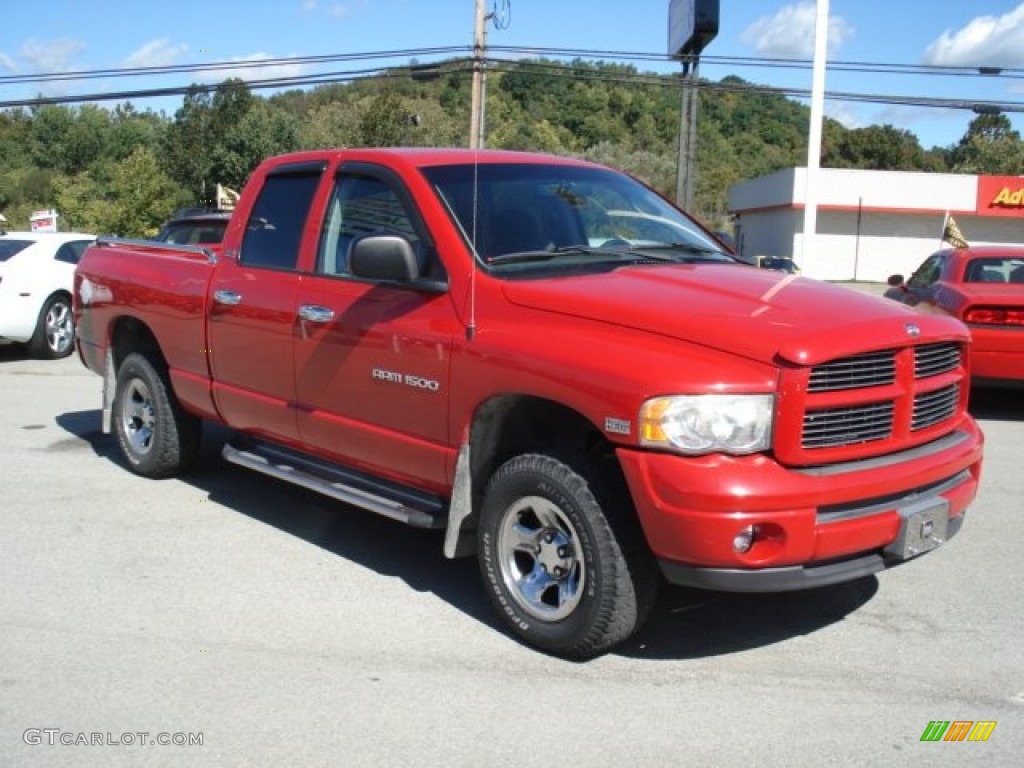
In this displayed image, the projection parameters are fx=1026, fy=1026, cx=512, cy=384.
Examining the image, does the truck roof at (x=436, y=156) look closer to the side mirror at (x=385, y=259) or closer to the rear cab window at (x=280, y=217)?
the rear cab window at (x=280, y=217)

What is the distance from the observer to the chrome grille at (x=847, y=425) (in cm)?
374

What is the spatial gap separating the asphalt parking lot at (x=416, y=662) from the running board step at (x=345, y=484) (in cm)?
45

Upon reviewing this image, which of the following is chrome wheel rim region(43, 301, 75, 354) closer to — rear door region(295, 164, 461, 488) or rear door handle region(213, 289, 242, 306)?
rear door handle region(213, 289, 242, 306)

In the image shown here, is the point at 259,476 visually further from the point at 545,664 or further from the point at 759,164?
the point at 759,164

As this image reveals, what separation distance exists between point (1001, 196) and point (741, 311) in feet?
158

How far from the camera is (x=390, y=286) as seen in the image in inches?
188

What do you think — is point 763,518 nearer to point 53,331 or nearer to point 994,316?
point 994,316

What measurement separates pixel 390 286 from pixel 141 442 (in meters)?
3.19

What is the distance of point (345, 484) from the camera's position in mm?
5160

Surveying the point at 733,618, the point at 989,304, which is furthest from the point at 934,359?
the point at 989,304

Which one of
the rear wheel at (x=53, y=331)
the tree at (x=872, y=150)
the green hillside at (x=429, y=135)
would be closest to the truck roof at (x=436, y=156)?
the rear wheel at (x=53, y=331)

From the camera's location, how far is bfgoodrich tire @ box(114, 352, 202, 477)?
675 centimetres

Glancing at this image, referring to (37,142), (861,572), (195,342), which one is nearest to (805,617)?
(861,572)

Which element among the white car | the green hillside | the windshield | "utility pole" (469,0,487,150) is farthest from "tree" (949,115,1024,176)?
the windshield
